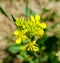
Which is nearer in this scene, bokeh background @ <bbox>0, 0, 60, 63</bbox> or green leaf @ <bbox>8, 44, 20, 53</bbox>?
green leaf @ <bbox>8, 44, 20, 53</bbox>

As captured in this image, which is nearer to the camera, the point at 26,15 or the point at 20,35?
the point at 20,35

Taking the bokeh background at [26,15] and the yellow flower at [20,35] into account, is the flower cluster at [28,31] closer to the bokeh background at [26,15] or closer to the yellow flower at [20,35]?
the yellow flower at [20,35]

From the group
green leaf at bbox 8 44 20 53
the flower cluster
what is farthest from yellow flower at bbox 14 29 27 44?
green leaf at bbox 8 44 20 53

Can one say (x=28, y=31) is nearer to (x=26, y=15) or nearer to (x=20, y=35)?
(x=20, y=35)

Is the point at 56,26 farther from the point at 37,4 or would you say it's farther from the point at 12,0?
the point at 12,0

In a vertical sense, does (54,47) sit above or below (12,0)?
below

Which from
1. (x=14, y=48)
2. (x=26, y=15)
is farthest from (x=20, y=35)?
(x=26, y=15)

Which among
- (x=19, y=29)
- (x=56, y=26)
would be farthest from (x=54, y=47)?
(x=19, y=29)

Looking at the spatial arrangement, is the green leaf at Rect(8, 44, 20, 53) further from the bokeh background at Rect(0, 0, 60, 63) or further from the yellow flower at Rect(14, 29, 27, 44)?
the yellow flower at Rect(14, 29, 27, 44)
